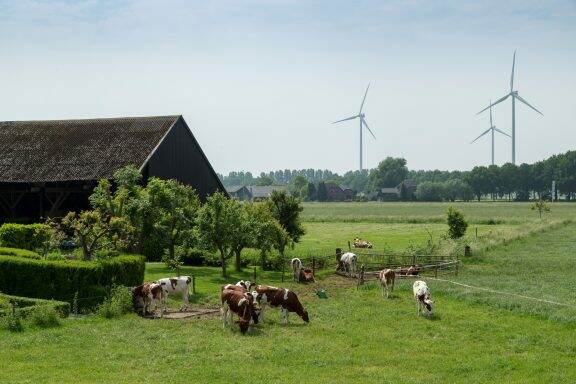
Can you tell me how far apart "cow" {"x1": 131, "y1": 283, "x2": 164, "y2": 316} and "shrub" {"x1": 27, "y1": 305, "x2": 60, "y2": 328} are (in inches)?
130

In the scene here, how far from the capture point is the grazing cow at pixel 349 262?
124ft

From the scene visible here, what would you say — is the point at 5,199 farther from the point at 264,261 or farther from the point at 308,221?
the point at 308,221

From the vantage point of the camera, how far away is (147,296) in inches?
977

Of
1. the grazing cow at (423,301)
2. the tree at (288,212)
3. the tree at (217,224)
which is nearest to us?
the grazing cow at (423,301)

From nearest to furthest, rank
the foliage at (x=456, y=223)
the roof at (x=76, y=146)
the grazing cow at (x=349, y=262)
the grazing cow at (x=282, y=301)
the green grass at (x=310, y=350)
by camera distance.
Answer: the green grass at (x=310, y=350), the grazing cow at (x=282, y=301), the grazing cow at (x=349, y=262), the roof at (x=76, y=146), the foliage at (x=456, y=223)

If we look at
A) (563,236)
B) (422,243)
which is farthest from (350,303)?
(563,236)

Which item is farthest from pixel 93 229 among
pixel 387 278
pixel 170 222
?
pixel 387 278

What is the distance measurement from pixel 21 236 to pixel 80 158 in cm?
1425

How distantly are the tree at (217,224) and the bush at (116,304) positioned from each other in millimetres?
10625

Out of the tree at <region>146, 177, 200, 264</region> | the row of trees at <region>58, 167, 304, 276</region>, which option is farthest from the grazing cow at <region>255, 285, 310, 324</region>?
the tree at <region>146, 177, 200, 264</region>

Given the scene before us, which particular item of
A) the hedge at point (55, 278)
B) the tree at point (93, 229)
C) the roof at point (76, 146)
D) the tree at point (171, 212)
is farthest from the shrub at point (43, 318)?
the roof at point (76, 146)

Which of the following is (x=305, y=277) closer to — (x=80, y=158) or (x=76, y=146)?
(x=80, y=158)

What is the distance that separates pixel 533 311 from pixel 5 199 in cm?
3606

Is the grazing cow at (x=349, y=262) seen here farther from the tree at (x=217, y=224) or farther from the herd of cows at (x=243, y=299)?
the herd of cows at (x=243, y=299)
